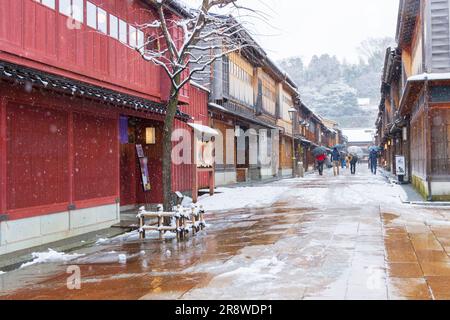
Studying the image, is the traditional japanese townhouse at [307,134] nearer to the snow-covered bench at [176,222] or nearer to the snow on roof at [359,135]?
the snow-covered bench at [176,222]

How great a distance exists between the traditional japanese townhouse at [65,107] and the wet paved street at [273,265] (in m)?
1.61

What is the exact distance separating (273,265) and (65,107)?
21.8 ft

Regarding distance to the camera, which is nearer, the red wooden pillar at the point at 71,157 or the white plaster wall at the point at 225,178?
the red wooden pillar at the point at 71,157

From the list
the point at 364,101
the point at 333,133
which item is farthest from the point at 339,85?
the point at 333,133

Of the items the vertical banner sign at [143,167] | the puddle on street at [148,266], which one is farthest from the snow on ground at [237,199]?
the puddle on street at [148,266]

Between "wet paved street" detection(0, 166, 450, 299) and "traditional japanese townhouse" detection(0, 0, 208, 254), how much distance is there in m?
1.61

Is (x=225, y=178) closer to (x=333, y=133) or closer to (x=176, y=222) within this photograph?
(x=176, y=222)

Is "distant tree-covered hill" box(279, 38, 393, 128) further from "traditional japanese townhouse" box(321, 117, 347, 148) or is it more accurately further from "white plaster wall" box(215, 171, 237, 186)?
"white plaster wall" box(215, 171, 237, 186)

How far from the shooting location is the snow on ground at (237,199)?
17.8 m

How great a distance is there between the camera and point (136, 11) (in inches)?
613

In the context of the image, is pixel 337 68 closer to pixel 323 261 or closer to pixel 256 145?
pixel 256 145

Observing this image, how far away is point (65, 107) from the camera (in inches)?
456

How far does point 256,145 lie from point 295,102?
18.9 meters

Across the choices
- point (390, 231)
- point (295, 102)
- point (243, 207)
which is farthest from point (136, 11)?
point (295, 102)
